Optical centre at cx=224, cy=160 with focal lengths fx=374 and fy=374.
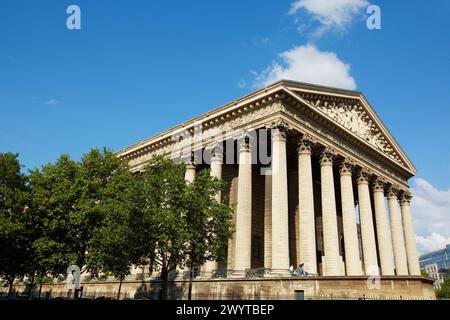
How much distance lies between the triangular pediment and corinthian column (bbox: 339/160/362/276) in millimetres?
4011

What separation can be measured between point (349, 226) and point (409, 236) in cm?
1499

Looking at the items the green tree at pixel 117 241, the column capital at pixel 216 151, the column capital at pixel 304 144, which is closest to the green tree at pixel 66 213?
the green tree at pixel 117 241

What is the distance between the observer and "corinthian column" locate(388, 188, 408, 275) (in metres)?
39.1

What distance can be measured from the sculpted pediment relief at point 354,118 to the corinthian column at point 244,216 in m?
6.72

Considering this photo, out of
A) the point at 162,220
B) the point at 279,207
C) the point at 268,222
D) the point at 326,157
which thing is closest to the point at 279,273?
the point at 279,207

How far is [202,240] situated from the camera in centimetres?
2369

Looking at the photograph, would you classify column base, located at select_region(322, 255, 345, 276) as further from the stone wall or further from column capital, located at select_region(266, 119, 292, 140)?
column capital, located at select_region(266, 119, 292, 140)

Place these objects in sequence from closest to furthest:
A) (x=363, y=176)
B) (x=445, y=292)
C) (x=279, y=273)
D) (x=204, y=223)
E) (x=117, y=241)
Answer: (x=117, y=241), (x=204, y=223), (x=279, y=273), (x=363, y=176), (x=445, y=292)

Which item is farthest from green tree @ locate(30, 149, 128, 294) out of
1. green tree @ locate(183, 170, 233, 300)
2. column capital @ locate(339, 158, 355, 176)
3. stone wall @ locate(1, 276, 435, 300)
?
column capital @ locate(339, 158, 355, 176)

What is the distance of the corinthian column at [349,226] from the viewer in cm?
3059

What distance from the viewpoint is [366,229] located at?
34.7 meters

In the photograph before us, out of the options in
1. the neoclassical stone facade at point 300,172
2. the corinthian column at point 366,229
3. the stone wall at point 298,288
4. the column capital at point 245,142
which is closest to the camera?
the stone wall at point 298,288

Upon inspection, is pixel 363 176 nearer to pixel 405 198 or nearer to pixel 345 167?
pixel 345 167

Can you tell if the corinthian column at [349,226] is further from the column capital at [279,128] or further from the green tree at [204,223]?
the green tree at [204,223]
